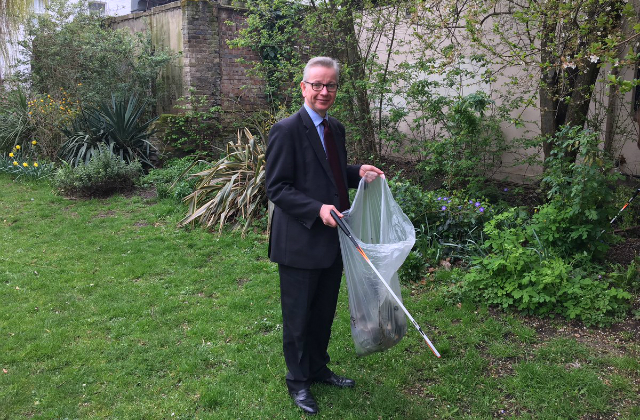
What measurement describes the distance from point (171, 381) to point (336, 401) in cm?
109

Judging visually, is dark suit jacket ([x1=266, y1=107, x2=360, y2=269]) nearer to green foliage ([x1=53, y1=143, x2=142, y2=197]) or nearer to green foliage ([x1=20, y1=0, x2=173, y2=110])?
green foliage ([x1=53, y1=143, x2=142, y2=197])

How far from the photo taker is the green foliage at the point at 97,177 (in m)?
7.73

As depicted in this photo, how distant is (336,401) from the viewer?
116 inches

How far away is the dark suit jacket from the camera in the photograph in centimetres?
264

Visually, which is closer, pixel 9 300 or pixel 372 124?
pixel 9 300

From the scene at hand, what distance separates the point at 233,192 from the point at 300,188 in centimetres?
395

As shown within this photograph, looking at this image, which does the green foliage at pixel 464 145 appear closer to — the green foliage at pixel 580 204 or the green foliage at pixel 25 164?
the green foliage at pixel 580 204

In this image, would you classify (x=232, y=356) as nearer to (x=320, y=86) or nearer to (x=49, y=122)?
(x=320, y=86)

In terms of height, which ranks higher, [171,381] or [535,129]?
[535,129]

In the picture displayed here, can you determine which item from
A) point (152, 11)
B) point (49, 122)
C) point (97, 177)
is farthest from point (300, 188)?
point (152, 11)

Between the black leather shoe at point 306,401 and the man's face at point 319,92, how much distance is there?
1.63 m

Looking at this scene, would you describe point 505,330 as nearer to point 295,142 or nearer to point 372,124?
point 295,142

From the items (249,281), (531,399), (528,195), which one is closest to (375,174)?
(531,399)

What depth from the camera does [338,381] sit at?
3.10 m
